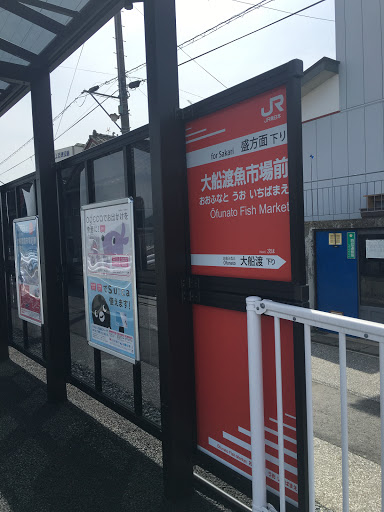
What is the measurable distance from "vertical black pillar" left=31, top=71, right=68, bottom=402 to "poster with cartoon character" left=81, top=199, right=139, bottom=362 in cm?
55

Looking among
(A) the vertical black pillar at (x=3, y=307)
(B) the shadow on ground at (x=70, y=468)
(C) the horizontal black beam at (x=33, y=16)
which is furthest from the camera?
(A) the vertical black pillar at (x=3, y=307)

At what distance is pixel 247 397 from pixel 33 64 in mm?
3433

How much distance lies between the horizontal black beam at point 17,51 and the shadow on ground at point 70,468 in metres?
3.14

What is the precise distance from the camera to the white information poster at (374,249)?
22.4 feet

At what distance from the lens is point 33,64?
381 centimetres

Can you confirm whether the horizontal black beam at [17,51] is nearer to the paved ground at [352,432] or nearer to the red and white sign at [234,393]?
the red and white sign at [234,393]

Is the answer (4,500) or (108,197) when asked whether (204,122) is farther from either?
(4,500)

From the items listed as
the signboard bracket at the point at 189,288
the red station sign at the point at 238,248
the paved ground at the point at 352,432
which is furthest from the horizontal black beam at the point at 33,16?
the paved ground at the point at 352,432

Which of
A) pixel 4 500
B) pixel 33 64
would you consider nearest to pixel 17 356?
pixel 4 500

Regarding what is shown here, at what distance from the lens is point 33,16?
3070 mm

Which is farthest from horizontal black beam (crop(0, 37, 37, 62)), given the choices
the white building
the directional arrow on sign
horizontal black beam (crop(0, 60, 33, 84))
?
the white building

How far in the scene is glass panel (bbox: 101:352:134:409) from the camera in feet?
10.9

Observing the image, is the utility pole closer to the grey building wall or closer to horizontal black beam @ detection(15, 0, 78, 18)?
the grey building wall

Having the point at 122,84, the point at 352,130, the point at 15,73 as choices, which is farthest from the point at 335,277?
the point at 122,84
